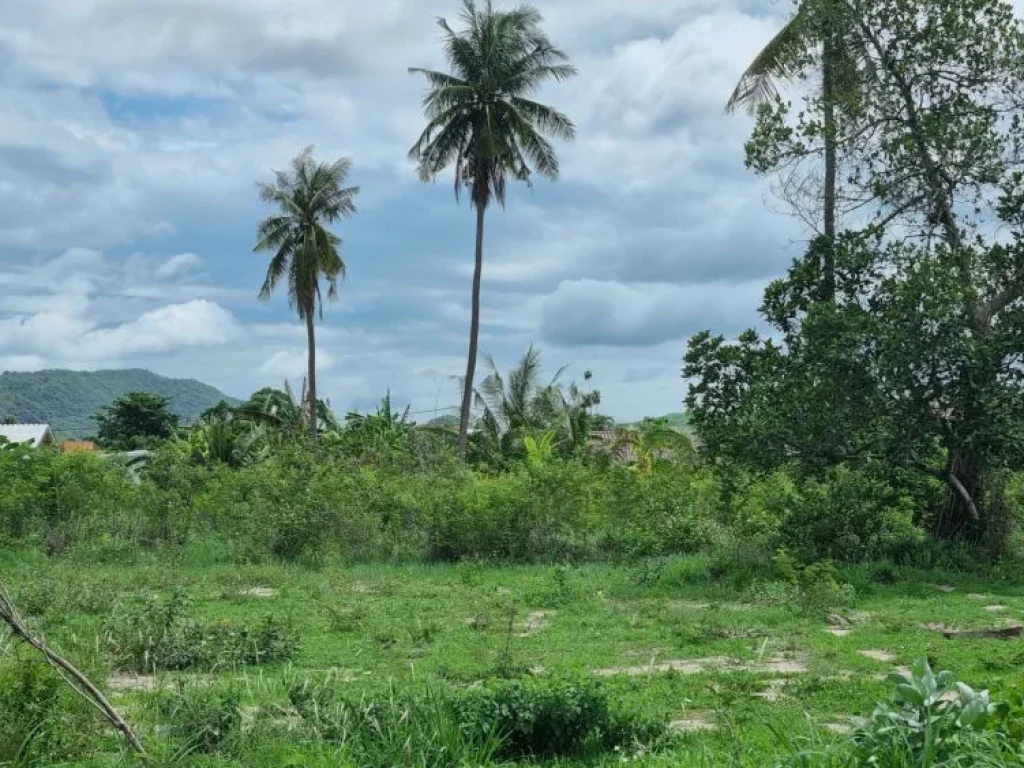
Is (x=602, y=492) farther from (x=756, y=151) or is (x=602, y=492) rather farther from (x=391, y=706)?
(x=391, y=706)

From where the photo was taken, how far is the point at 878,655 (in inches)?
356

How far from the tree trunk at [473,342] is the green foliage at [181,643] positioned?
19688 mm

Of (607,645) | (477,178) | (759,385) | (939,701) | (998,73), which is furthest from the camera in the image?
(477,178)

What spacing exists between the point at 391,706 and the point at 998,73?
43.7 feet

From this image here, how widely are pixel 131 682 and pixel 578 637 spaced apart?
4.02 metres

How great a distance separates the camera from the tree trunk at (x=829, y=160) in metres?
14.9

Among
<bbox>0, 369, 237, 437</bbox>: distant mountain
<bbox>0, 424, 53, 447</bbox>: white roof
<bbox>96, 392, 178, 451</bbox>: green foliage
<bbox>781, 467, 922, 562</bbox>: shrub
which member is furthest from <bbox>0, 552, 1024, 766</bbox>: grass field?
<bbox>0, 369, 237, 437</bbox>: distant mountain

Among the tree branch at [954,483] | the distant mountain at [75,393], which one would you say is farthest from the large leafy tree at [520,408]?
the distant mountain at [75,393]

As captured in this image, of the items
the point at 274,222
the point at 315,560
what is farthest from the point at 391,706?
the point at 274,222

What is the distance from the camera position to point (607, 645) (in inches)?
386

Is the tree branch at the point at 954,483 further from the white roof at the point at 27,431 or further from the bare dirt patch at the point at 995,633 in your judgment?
the white roof at the point at 27,431

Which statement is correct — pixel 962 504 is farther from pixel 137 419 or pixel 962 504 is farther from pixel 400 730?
pixel 137 419

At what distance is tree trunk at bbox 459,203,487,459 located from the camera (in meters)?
29.8

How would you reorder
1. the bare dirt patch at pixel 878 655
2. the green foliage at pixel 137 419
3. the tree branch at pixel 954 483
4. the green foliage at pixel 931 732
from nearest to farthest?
1. the green foliage at pixel 931 732
2. the bare dirt patch at pixel 878 655
3. the tree branch at pixel 954 483
4. the green foliage at pixel 137 419
